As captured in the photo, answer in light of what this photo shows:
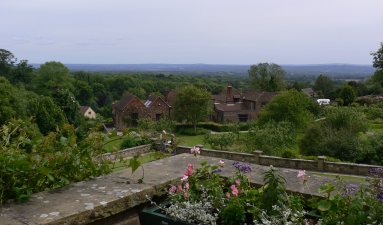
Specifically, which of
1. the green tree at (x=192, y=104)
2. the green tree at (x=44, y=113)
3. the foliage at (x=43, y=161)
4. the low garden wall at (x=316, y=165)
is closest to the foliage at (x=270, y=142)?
the low garden wall at (x=316, y=165)

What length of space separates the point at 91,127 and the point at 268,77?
6537 centimetres

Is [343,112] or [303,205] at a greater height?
[303,205]

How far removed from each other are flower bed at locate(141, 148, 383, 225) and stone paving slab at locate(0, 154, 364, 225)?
22 cm

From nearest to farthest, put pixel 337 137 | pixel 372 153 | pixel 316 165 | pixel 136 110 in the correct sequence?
pixel 316 165
pixel 372 153
pixel 337 137
pixel 136 110

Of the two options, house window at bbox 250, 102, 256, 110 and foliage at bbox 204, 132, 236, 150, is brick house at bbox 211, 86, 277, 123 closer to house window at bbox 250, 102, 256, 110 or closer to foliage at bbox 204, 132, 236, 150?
house window at bbox 250, 102, 256, 110

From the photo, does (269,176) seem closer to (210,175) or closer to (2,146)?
(210,175)

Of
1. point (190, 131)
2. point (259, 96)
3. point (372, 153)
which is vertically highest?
point (372, 153)

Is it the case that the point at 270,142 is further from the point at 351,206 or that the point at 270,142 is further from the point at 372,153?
the point at 351,206

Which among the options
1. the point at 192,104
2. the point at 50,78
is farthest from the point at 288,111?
the point at 50,78

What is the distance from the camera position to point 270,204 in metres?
2.31

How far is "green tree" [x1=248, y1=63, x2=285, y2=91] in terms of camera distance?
66.6m

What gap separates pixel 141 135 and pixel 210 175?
2.30ft

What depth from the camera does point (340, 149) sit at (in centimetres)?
2133

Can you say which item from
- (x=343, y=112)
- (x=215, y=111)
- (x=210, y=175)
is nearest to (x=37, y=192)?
(x=210, y=175)
